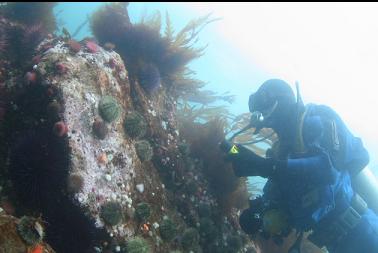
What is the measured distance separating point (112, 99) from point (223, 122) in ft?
12.6

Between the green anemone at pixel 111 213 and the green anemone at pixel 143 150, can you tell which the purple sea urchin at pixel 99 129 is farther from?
the green anemone at pixel 111 213

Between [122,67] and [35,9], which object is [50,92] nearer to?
[122,67]

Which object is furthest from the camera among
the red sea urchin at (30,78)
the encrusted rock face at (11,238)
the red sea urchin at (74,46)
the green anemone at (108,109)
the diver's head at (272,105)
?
the diver's head at (272,105)

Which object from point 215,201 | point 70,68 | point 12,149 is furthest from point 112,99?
point 215,201

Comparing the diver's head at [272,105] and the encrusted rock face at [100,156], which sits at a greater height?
the diver's head at [272,105]

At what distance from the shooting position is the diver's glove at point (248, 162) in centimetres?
591

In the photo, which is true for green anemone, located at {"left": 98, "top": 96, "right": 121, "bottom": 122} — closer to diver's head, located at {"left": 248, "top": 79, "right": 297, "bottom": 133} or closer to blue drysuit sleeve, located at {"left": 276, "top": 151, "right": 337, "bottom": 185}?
diver's head, located at {"left": 248, "top": 79, "right": 297, "bottom": 133}

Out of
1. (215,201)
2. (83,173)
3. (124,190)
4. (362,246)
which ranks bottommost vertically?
(215,201)

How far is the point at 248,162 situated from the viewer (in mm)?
5984

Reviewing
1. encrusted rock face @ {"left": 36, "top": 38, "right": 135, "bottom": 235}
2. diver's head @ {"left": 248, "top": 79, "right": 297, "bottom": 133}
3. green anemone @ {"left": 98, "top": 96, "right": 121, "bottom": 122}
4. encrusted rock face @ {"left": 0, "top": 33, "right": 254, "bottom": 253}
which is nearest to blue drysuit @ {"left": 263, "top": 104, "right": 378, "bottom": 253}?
diver's head @ {"left": 248, "top": 79, "right": 297, "bottom": 133}

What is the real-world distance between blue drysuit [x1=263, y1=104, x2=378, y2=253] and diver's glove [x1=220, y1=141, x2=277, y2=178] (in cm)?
19

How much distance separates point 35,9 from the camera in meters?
8.86

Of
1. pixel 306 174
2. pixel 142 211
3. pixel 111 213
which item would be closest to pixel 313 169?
pixel 306 174

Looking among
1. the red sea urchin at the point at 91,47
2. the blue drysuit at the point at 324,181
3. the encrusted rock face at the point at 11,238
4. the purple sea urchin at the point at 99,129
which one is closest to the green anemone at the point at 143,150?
the purple sea urchin at the point at 99,129
